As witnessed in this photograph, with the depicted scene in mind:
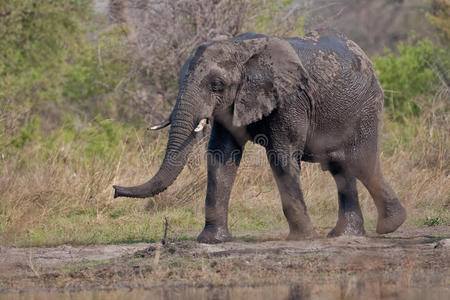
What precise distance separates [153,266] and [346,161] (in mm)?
2829

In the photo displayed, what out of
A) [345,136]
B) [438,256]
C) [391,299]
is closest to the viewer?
[391,299]

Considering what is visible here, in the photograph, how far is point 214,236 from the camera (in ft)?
27.7

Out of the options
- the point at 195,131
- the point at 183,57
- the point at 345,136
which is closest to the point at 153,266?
the point at 195,131

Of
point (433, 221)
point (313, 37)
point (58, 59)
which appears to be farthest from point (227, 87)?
point (58, 59)

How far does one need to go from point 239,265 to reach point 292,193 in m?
1.42

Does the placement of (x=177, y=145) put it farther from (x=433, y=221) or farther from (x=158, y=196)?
(x=433, y=221)

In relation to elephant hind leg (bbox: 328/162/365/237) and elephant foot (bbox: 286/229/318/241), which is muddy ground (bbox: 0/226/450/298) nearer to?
elephant foot (bbox: 286/229/318/241)

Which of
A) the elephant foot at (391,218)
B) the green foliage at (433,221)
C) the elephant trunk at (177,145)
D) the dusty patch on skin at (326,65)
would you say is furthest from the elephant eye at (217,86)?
the green foliage at (433,221)

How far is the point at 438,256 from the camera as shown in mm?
7469

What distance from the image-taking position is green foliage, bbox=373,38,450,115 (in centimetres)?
1727

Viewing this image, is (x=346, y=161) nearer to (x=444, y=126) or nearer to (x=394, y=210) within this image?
(x=394, y=210)

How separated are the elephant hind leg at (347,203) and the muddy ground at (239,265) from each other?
1.72ft

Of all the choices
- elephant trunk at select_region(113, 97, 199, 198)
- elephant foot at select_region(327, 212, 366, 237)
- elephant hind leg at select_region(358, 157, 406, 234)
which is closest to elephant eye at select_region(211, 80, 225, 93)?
elephant trunk at select_region(113, 97, 199, 198)

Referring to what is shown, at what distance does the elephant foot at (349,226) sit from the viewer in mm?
9008
